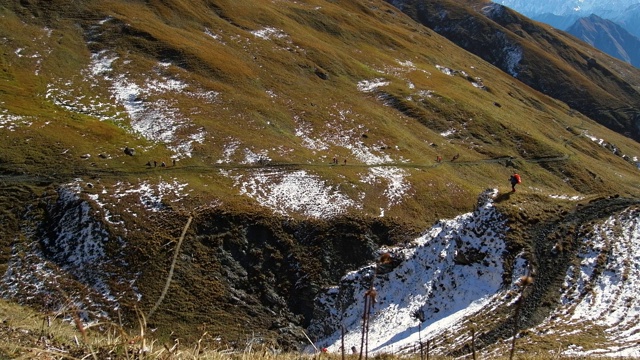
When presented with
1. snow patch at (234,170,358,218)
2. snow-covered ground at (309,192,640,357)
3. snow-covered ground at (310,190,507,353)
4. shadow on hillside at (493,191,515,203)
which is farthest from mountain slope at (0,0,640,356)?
snow-covered ground at (309,192,640,357)

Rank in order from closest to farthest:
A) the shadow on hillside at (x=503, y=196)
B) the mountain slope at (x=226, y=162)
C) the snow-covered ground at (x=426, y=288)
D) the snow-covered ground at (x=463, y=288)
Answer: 1. the snow-covered ground at (x=463, y=288)
2. the mountain slope at (x=226, y=162)
3. the snow-covered ground at (x=426, y=288)
4. the shadow on hillside at (x=503, y=196)

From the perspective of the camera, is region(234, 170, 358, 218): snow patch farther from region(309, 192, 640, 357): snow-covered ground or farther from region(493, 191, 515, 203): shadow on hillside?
region(493, 191, 515, 203): shadow on hillside

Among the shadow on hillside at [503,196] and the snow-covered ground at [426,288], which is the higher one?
the shadow on hillside at [503,196]

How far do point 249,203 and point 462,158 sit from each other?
1685 inches

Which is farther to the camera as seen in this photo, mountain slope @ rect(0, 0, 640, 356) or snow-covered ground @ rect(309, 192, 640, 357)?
mountain slope @ rect(0, 0, 640, 356)

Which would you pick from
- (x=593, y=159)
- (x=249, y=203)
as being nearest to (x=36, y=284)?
(x=249, y=203)

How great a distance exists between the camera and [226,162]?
178 ft

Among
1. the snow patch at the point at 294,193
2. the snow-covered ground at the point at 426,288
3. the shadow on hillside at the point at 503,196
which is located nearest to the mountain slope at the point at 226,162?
the snow patch at the point at 294,193

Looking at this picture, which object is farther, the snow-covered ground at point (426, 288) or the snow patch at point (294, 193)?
the snow patch at point (294, 193)

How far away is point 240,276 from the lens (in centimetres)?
4019

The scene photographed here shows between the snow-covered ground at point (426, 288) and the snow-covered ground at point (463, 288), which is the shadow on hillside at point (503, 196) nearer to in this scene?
the snow-covered ground at point (463, 288)

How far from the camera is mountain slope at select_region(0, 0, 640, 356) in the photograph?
37281 millimetres

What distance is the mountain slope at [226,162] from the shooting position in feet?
122

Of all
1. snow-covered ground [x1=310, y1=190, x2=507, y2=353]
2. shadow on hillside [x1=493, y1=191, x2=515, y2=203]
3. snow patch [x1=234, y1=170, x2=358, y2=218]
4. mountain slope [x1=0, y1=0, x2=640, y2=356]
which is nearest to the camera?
mountain slope [x1=0, y1=0, x2=640, y2=356]
